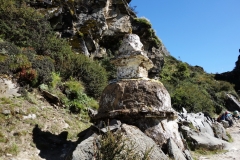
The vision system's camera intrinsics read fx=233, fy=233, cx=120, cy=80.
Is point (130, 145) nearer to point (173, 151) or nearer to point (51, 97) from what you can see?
point (173, 151)

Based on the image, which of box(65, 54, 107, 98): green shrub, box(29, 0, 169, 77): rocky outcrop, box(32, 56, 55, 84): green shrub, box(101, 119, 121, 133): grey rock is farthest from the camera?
box(29, 0, 169, 77): rocky outcrop

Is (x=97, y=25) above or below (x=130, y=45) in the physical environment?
above

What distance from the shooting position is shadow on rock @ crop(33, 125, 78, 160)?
530 centimetres

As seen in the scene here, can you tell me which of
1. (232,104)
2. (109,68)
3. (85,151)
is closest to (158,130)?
(85,151)

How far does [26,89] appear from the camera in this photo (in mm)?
8719

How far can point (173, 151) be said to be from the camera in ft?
13.7

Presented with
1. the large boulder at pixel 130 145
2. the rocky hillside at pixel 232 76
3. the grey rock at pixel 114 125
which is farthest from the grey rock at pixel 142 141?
the rocky hillside at pixel 232 76

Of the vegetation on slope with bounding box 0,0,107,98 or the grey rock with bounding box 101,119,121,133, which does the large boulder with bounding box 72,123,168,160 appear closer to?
the grey rock with bounding box 101,119,121,133

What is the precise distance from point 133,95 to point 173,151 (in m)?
1.27

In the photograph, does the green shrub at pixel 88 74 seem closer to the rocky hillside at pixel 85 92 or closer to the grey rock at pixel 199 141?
the rocky hillside at pixel 85 92

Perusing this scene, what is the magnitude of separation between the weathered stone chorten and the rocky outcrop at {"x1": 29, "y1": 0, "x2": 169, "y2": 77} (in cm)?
1214

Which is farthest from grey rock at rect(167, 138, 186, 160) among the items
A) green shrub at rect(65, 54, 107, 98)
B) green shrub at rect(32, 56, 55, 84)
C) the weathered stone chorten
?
green shrub at rect(65, 54, 107, 98)

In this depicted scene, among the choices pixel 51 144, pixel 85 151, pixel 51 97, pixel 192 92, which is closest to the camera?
pixel 85 151

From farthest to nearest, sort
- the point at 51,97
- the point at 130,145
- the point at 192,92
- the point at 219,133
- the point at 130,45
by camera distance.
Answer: the point at 192,92, the point at 219,133, the point at 51,97, the point at 130,45, the point at 130,145
